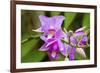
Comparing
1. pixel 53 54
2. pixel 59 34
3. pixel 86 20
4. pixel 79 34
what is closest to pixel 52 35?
pixel 59 34

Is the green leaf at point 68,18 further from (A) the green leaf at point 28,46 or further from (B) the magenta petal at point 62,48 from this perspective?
(A) the green leaf at point 28,46

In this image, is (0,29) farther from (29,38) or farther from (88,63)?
(88,63)

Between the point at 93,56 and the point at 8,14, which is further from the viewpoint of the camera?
the point at 93,56

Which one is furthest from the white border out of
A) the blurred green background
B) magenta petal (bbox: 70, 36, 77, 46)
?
magenta petal (bbox: 70, 36, 77, 46)

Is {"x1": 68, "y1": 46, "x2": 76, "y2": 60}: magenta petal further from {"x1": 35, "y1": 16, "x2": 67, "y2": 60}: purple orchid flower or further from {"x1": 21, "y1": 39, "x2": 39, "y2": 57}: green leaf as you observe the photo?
{"x1": 21, "y1": 39, "x2": 39, "y2": 57}: green leaf

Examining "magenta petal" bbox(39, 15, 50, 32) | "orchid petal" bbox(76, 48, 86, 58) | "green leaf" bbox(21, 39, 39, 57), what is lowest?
"orchid petal" bbox(76, 48, 86, 58)

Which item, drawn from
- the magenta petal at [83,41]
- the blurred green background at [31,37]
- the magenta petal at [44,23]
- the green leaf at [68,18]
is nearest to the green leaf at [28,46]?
the blurred green background at [31,37]

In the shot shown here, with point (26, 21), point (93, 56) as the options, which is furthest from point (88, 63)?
point (26, 21)

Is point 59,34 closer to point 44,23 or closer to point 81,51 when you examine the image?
point 44,23
